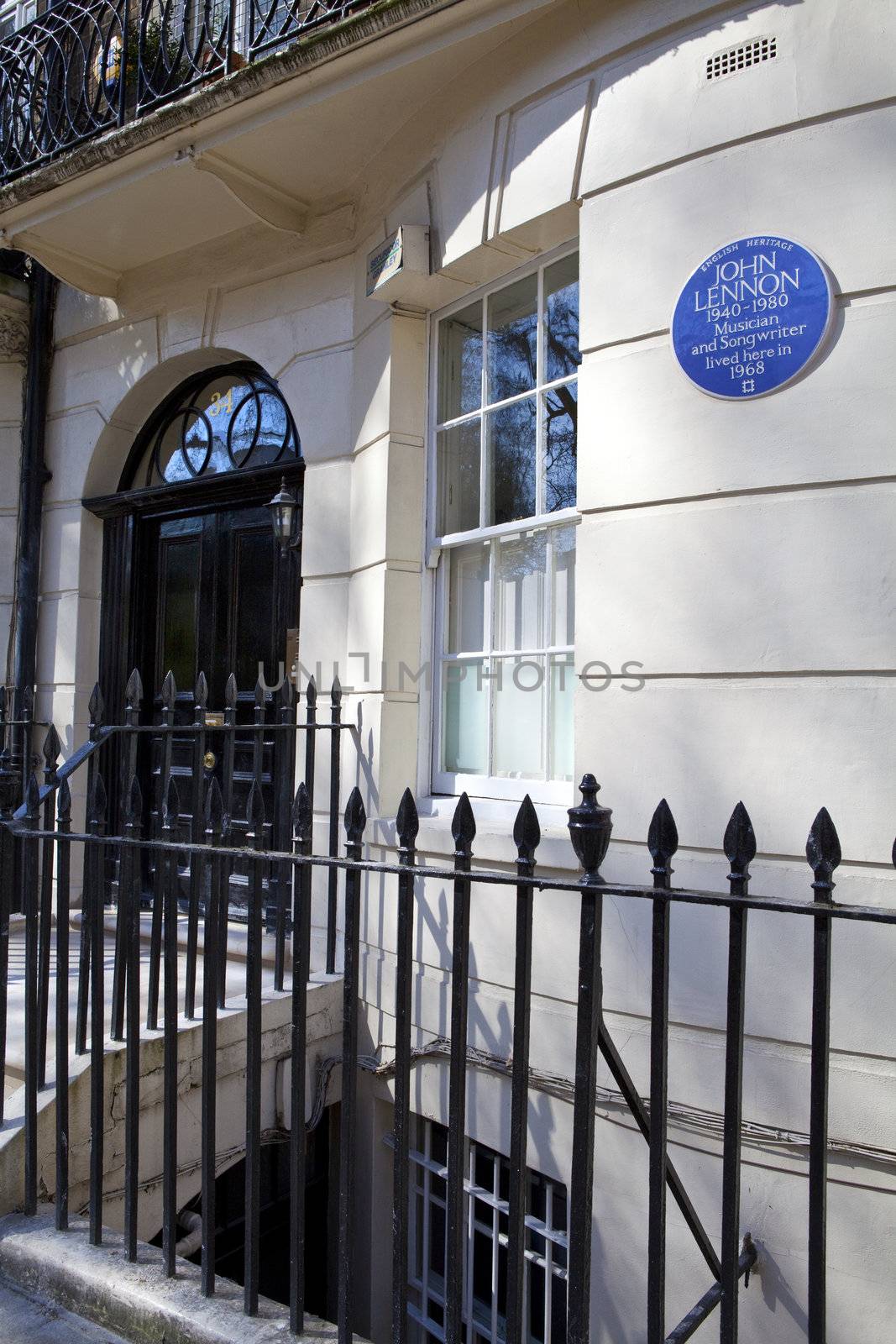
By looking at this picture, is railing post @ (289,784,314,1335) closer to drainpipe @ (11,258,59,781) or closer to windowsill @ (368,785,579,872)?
windowsill @ (368,785,579,872)

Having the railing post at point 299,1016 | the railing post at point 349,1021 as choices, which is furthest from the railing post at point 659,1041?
the railing post at point 299,1016

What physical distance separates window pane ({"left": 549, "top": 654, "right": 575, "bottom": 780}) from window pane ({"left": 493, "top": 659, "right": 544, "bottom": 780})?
0.06 meters

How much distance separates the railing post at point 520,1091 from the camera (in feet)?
6.34

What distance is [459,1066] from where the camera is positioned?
6.76 feet

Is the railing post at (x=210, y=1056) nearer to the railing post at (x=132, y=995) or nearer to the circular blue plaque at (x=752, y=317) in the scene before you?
the railing post at (x=132, y=995)

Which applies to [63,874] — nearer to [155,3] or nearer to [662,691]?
[662,691]

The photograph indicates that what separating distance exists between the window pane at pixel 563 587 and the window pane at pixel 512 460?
23cm

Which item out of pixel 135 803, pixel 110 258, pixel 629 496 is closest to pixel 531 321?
pixel 629 496

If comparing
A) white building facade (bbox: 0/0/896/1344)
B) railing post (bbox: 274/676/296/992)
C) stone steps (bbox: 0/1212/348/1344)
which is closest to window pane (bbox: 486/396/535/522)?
white building facade (bbox: 0/0/896/1344)

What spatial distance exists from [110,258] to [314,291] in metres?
1.57

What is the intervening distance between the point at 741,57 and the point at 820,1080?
127 inches

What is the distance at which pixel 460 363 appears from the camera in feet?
14.8

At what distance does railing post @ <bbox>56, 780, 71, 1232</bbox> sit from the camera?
104 inches

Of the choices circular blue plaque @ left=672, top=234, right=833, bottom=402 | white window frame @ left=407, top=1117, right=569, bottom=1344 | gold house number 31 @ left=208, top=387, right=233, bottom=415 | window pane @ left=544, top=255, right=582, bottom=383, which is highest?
gold house number 31 @ left=208, top=387, right=233, bottom=415
